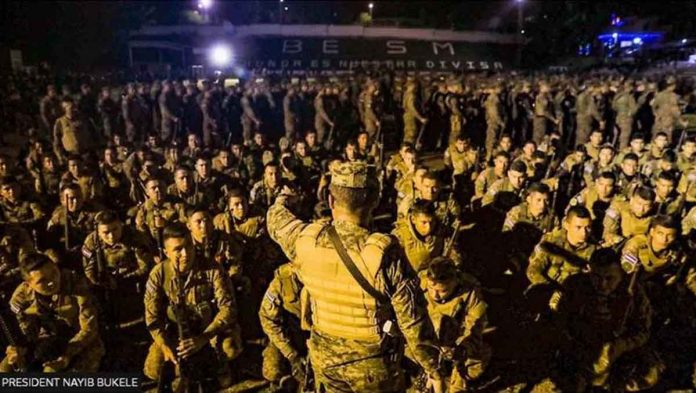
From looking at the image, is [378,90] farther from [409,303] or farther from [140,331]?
[409,303]

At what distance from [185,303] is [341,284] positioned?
231 centimetres

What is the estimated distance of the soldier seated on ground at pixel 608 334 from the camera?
4.88 meters

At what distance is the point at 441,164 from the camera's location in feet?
50.0

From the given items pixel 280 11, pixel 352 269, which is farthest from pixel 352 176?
pixel 280 11

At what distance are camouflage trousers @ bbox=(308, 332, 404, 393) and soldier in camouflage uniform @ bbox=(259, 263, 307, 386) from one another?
2.27 feet

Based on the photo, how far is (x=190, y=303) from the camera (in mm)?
5133

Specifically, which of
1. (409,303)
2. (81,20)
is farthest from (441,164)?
(81,20)

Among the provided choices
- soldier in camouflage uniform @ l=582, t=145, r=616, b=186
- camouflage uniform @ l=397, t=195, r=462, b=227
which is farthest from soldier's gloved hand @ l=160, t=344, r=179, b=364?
soldier in camouflage uniform @ l=582, t=145, r=616, b=186

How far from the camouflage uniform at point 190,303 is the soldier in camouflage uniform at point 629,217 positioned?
4639 mm

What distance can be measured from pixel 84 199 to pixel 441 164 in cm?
988

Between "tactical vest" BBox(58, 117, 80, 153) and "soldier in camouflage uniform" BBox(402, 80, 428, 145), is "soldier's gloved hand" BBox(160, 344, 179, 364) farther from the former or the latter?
"soldier in camouflage uniform" BBox(402, 80, 428, 145)

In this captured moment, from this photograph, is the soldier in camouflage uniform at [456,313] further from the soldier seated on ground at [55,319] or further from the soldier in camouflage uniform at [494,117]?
the soldier in camouflage uniform at [494,117]

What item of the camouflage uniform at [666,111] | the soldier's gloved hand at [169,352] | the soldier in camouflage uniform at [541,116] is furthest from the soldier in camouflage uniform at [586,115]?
the soldier's gloved hand at [169,352]

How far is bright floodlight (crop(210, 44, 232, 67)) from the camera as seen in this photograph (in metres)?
34.6
